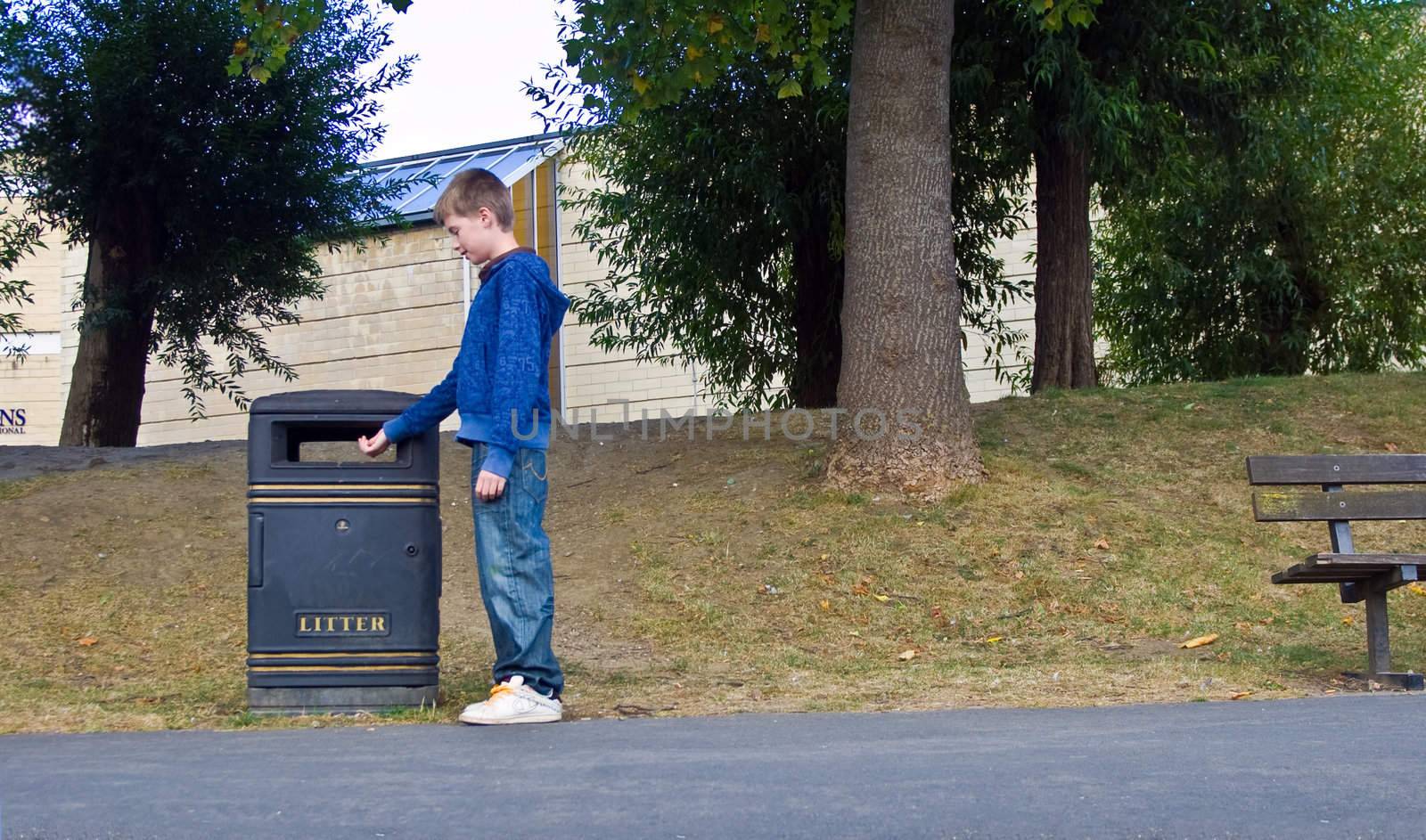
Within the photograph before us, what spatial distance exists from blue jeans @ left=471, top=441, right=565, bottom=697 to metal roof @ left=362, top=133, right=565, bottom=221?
25654mm

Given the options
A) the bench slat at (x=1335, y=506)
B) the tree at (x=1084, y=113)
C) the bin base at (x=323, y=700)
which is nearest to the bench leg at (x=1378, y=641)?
the bench slat at (x=1335, y=506)

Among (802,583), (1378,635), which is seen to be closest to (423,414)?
(802,583)

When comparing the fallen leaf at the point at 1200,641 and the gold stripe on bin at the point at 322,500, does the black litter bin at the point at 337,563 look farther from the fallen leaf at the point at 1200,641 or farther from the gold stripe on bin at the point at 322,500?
the fallen leaf at the point at 1200,641

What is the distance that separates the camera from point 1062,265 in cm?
1430

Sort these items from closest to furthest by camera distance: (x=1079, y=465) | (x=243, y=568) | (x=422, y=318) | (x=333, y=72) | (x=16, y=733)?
(x=16, y=733), (x=243, y=568), (x=1079, y=465), (x=333, y=72), (x=422, y=318)

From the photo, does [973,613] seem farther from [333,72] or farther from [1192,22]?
[333,72]

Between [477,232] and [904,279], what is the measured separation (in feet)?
16.5

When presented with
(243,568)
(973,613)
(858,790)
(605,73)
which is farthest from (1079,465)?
(858,790)

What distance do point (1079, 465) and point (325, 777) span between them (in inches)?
309

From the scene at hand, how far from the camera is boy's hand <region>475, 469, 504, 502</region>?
561cm

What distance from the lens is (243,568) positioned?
389 inches

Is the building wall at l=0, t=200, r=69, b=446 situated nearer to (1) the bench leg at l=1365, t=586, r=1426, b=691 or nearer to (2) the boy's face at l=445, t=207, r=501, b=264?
(2) the boy's face at l=445, t=207, r=501, b=264

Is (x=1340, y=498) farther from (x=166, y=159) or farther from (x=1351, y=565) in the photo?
(x=166, y=159)

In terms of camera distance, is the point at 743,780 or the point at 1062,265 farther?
the point at 1062,265
